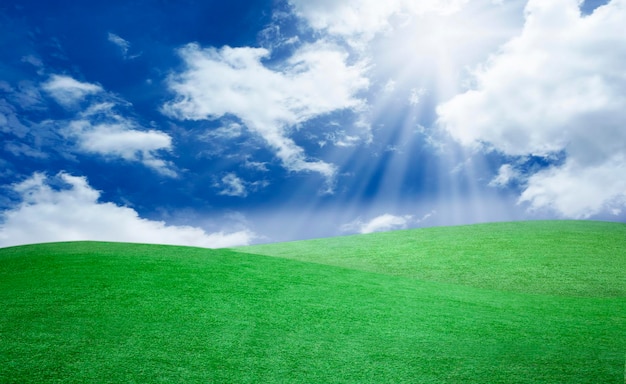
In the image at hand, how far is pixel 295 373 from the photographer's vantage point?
580 centimetres

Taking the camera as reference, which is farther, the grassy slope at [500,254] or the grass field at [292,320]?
the grassy slope at [500,254]

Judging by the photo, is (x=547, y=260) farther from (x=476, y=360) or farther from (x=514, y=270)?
(x=476, y=360)

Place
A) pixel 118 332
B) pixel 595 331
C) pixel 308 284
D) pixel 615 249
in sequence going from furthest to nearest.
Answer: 1. pixel 615 249
2. pixel 308 284
3. pixel 595 331
4. pixel 118 332

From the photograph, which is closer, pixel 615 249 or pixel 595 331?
pixel 595 331

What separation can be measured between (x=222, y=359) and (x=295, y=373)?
4.02 ft

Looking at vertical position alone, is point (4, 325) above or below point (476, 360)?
above

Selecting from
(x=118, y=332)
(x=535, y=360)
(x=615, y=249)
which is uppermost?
(x=615, y=249)

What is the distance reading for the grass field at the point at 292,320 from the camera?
234 inches

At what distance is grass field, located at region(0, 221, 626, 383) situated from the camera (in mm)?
5953

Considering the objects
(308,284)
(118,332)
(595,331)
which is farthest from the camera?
(308,284)

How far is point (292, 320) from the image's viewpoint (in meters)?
8.26

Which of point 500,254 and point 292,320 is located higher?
point 500,254

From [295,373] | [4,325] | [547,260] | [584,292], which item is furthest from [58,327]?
[547,260]

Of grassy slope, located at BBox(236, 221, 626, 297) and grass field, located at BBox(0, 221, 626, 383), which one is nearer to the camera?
grass field, located at BBox(0, 221, 626, 383)
